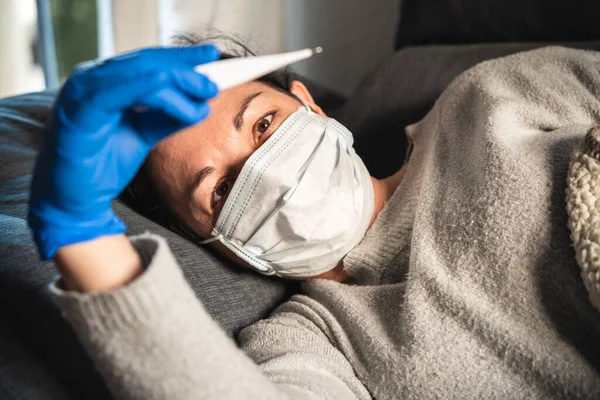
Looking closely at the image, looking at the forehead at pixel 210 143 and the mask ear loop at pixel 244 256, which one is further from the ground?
the forehead at pixel 210 143

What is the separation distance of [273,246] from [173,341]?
1.28ft

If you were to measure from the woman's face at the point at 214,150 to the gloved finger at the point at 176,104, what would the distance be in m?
0.32

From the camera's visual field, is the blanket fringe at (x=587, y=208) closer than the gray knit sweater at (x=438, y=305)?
No

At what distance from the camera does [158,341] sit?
578 mm

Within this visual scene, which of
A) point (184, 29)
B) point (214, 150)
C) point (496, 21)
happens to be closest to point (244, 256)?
point (214, 150)

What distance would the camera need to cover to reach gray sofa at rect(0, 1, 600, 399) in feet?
2.21

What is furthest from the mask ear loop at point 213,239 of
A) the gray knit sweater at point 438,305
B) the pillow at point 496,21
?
the pillow at point 496,21

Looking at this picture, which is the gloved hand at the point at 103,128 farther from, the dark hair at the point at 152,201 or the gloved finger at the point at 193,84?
the dark hair at the point at 152,201

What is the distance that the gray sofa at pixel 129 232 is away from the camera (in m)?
0.67

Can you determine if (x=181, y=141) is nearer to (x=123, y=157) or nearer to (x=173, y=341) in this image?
(x=123, y=157)

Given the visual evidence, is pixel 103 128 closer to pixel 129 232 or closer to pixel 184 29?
pixel 129 232

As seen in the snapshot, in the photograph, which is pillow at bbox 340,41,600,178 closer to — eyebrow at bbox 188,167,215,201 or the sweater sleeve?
eyebrow at bbox 188,167,215,201

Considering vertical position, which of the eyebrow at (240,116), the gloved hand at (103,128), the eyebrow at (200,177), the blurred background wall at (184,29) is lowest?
the blurred background wall at (184,29)

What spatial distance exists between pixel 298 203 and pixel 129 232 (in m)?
0.29
